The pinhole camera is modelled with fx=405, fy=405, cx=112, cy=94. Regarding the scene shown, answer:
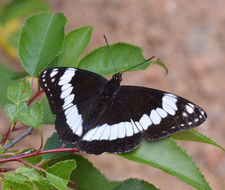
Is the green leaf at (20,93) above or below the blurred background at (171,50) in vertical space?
above

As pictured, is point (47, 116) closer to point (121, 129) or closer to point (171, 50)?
point (121, 129)

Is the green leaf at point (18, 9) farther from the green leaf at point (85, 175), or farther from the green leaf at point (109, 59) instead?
the green leaf at point (85, 175)

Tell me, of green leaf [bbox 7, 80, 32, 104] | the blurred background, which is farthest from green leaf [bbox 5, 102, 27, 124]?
the blurred background

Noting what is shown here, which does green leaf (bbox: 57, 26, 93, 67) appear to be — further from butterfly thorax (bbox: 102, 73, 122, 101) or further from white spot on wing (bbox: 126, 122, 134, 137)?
white spot on wing (bbox: 126, 122, 134, 137)

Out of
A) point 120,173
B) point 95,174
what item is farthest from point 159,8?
point 95,174

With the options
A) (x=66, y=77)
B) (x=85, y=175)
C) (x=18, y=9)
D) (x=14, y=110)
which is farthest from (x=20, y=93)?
(x=18, y=9)

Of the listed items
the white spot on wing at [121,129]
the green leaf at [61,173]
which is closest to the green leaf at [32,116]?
the green leaf at [61,173]
